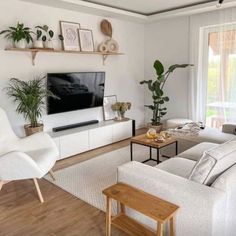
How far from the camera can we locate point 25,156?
2426mm

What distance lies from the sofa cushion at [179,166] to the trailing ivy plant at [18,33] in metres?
2.57

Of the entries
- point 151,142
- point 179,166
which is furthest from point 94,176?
point 179,166

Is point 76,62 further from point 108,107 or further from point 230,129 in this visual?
point 230,129

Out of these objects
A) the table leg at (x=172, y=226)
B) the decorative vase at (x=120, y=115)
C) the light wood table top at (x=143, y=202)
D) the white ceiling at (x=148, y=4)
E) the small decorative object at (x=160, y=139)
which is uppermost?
the white ceiling at (x=148, y=4)

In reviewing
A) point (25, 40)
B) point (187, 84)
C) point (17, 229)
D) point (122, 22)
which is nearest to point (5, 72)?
point (25, 40)

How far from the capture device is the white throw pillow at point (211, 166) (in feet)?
5.90

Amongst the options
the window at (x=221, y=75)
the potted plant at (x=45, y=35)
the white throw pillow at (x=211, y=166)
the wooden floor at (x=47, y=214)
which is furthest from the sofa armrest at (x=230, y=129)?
the potted plant at (x=45, y=35)

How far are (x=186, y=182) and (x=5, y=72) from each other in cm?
300

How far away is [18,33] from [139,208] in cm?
294

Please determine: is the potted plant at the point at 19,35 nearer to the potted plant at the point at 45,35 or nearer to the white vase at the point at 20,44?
the white vase at the point at 20,44

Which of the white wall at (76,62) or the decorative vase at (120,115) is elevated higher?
the white wall at (76,62)

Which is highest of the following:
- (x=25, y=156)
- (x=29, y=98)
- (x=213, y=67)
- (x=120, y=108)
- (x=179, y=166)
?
(x=213, y=67)

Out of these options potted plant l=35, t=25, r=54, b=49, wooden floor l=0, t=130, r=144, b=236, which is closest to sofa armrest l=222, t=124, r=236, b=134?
wooden floor l=0, t=130, r=144, b=236

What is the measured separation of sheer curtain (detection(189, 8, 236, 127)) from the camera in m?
4.45
